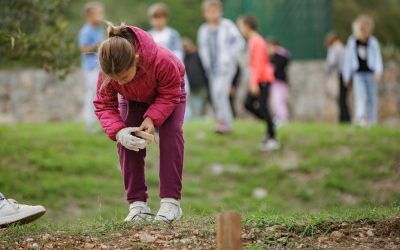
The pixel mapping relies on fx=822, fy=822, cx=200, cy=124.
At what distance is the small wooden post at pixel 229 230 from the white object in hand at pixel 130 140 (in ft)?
4.85

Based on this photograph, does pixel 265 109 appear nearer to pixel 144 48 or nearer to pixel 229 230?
pixel 144 48

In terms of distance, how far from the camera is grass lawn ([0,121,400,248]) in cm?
1092

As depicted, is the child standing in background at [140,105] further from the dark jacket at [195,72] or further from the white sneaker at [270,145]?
the dark jacket at [195,72]

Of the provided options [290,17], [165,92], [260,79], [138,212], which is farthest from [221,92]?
[165,92]

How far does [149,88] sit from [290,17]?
12071mm

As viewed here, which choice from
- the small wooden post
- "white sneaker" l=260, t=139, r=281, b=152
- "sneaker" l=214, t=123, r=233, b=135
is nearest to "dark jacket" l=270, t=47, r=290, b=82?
"sneaker" l=214, t=123, r=233, b=135

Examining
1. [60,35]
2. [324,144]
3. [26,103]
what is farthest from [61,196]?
[26,103]

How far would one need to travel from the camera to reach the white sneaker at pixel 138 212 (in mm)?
5861

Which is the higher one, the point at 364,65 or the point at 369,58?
the point at 369,58

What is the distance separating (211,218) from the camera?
5.77 meters

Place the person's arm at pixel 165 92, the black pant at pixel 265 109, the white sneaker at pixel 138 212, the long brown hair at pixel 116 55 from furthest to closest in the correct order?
the black pant at pixel 265 109, the white sneaker at pixel 138 212, the person's arm at pixel 165 92, the long brown hair at pixel 116 55

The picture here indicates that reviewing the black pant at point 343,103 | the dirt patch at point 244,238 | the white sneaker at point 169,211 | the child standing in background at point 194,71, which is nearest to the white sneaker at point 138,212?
the white sneaker at point 169,211

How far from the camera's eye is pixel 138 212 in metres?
5.89

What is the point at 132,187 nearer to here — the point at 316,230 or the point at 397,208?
the point at 316,230
